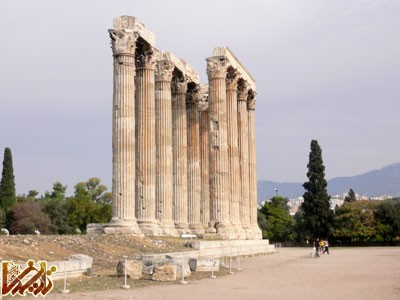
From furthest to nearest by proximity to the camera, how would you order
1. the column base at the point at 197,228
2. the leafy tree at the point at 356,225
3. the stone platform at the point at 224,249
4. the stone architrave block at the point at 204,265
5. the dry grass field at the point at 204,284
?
the leafy tree at the point at 356,225 → the column base at the point at 197,228 → the stone platform at the point at 224,249 → the stone architrave block at the point at 204,265 → the dry grass field at the point at 204,284

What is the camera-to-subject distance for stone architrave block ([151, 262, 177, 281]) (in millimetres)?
20219

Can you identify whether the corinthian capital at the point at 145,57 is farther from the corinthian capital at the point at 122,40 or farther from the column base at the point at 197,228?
the column base at the point at 197,228

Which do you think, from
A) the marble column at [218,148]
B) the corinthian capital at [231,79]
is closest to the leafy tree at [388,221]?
the corinthian capital at [231,79]

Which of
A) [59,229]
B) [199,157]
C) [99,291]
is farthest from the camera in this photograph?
[59,229]

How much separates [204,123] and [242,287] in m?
38.6

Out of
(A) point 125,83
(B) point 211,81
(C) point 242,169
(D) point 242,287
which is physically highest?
(B) point 211,81

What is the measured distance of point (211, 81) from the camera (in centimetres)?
4706

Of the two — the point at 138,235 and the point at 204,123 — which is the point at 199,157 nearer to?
the point at 204,123

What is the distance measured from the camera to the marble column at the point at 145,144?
38.5m

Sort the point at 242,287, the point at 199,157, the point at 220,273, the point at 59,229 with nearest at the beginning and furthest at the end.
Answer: the point at 242,287 → the point at 220,273 → the point at 199,157 → the point at 59,229

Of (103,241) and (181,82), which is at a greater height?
(181,82)

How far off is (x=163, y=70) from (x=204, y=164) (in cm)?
1422

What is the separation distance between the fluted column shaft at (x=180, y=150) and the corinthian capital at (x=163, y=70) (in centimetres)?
437

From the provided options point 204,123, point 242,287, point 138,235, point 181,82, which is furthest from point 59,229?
point 242,287
